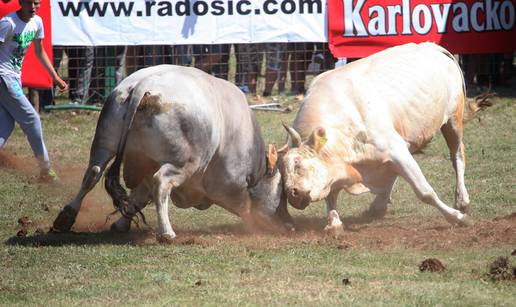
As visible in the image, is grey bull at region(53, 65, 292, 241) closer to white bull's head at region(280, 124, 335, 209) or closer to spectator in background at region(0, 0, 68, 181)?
white bull's head at region(280, 124, 335, 209)

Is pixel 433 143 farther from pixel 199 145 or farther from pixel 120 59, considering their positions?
pixel 199 145

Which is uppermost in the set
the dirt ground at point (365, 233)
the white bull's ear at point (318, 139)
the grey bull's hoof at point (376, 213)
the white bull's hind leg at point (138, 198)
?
the white bull's ear at point (318, 139)

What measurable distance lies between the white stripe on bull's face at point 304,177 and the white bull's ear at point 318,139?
5 cm

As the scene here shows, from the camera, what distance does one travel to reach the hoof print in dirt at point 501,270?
7508mm

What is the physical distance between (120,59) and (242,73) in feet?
6.43

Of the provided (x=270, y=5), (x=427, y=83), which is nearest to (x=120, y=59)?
(x=270, y=5)

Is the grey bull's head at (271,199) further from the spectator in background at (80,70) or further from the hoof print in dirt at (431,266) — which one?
the spectator in background at (80,70)

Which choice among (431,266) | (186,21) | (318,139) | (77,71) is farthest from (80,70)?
(431,266)

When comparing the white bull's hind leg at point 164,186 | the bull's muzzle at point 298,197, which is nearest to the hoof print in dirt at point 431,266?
the bull's muzzle at point 298,197

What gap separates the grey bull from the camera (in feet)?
29.3

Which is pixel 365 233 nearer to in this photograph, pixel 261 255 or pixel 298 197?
pixel 298 197

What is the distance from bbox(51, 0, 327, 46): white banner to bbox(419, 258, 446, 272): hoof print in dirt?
30.2ft

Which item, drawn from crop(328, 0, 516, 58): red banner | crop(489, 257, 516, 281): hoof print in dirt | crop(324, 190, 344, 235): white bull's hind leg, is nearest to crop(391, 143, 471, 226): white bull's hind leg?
crop(324, 190, 344, 235): white bull's hind leg

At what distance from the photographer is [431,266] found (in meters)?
7.91
